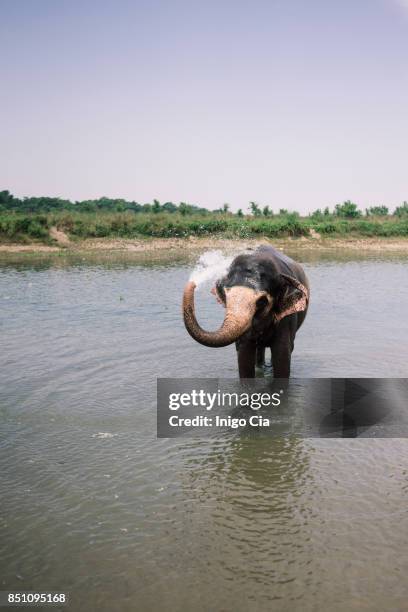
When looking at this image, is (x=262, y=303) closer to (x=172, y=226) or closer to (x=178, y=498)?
(x=178, y=498)

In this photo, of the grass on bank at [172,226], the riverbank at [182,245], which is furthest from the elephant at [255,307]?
the grass on bank at [172,226]

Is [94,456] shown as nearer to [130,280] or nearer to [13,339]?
[13,339]

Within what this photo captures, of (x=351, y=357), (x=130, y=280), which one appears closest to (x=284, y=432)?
(x=351, y=357)

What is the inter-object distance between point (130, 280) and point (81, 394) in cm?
1361

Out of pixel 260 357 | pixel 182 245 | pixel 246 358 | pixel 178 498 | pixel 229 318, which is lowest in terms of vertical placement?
pixel 178 498

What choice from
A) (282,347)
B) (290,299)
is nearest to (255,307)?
(290,299)

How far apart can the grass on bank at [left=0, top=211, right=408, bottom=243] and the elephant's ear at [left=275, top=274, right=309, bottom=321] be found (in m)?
31.5

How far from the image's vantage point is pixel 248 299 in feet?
18.8

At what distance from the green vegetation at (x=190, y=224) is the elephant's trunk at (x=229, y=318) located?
3224cm

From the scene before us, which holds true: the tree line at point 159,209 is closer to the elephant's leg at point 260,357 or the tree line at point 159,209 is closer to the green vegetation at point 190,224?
the green vegetation at point 190,224

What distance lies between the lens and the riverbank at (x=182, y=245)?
116ft

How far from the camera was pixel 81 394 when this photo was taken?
795cm

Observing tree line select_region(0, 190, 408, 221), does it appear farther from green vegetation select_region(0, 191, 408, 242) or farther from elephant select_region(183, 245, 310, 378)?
elephant select_region(183, 245, 310, 378)

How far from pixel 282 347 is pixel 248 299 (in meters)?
1.57
